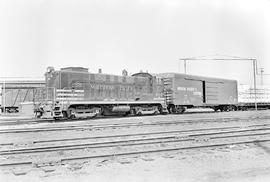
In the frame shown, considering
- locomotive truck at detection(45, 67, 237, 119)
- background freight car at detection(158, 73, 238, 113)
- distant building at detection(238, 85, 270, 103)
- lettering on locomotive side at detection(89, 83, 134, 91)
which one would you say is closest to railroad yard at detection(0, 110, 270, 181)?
locomotive truck at detection(45, 67, 237, 119)

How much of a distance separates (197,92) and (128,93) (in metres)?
7.04

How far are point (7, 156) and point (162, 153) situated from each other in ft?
12.8

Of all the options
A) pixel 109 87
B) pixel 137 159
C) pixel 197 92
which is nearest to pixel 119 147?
pixel 137 159

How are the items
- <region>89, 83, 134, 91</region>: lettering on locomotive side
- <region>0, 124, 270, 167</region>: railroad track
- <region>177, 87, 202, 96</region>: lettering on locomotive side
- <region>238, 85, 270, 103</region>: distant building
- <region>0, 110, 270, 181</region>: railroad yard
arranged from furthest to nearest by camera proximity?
<region>238, 85, 270, 103</region>: distant building
<region>177, 87, 202, 96</region>: lettering on locomotive side
<region>89, 83, 134, 91</region>: lettering on locomotive side
<region>0, 124, 270, 167</region>: railroad track
<region>0, 110, 270, 181</region>: railroad yard

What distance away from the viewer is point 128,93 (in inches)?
771

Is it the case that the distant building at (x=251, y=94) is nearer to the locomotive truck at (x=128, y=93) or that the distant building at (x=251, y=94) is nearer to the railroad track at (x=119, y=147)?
the locomotive truck at (x=128, y=93)

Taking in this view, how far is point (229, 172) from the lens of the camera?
5863 mm

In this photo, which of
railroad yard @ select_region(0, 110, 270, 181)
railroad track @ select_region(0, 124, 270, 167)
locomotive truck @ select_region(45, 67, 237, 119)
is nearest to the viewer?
railroad yard @ select_region(0, 110, 270, 181)

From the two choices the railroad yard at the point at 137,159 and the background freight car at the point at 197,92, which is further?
the background freight car at the point at 197,92

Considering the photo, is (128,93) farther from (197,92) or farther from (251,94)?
(251,94)

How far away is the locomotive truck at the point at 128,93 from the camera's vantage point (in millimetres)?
16703

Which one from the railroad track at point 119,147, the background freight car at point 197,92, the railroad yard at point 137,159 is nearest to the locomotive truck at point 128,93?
the background freight car at point 197,92

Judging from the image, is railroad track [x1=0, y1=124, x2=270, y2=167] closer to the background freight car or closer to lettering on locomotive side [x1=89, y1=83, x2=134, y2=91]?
lettering on locomotive side [x1=89, y1=83, x2=134, y2=91]

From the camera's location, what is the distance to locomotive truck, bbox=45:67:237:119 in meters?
16.7
